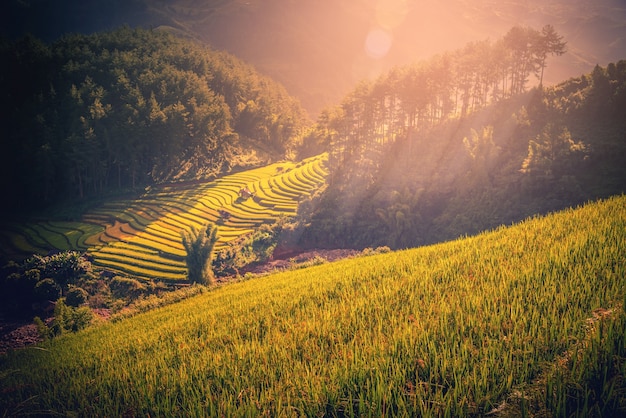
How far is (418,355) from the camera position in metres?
2.87

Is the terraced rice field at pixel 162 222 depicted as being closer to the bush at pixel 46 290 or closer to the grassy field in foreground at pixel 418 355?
the bush at pixel 46 290

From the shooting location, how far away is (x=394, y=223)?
4106 centimetres

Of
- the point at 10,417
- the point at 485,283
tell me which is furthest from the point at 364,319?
the point at 10,417

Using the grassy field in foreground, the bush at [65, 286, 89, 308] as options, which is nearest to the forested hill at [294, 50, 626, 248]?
the bush at [65, 286, 89, 308]

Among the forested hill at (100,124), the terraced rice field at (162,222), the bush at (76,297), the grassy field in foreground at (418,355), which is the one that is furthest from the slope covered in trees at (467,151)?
the forested hill at (100,124)

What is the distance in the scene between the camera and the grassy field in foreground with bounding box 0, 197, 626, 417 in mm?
2096

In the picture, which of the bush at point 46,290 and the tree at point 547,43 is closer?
the bush at point 46,290

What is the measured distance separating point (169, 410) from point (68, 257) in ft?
119

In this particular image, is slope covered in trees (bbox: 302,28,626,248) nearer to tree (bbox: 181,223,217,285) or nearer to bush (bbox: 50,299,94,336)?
tree (bbox: 181,223,217,285)

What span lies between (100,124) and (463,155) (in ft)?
235

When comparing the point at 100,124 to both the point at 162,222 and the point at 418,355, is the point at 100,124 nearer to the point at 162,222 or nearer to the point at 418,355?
the point at 162,222

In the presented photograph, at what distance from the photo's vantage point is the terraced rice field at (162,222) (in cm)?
3569

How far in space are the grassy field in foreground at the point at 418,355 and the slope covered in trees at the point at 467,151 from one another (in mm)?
33523

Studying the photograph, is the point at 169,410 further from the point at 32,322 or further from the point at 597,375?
the point at 32,322
